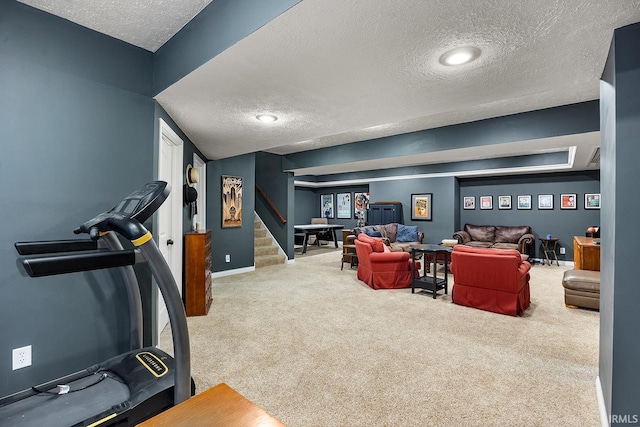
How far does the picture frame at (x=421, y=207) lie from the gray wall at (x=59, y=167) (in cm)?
743

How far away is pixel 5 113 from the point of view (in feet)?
5.64

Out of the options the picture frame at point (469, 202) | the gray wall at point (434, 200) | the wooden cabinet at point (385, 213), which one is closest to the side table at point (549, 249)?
the picture frame at point (469, 202)

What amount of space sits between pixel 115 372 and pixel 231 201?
4277 mm

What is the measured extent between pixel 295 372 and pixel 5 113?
253 centimetres

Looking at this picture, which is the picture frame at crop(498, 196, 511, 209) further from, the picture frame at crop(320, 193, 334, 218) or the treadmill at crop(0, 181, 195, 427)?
the treadmill at crop(0, 181, 195, 427)

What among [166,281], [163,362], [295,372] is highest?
[166,281]

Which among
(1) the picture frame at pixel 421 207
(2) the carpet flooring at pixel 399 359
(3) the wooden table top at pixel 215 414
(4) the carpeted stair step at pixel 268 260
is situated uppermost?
(1) the picture frame at pixel 421 207

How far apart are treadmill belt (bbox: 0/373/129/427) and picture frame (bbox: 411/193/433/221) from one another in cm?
784

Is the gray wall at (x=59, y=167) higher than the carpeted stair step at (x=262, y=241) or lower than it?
higher

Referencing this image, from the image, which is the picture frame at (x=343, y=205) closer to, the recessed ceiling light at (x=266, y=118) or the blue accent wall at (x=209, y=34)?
the recessed ceiling light at (x=266, y=118)

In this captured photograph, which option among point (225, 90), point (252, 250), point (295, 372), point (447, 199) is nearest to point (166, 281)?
point (295, 372)

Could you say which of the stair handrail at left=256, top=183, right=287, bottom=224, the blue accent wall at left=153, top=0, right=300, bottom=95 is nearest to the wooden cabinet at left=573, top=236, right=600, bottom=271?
the blue accent wall at left=153, top=0, right=300, bottom=95

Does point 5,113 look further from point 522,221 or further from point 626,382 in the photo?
point 522,221

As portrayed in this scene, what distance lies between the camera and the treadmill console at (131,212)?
54.4 inches
